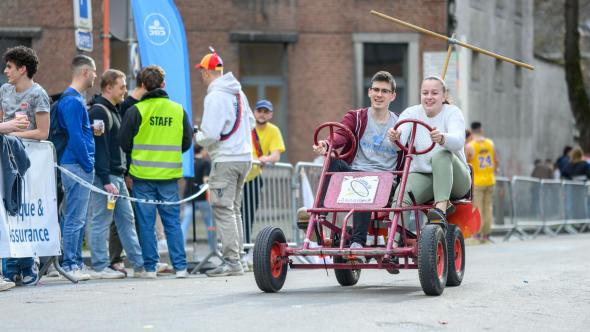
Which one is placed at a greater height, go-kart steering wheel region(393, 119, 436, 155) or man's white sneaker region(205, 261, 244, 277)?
go-kart steering wheel region(393, 119, 436, 155)

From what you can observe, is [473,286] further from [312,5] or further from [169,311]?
[312,5]

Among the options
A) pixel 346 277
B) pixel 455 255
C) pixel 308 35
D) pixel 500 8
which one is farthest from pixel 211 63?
pixel 500 8

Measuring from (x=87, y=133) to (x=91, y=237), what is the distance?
3.81 ft

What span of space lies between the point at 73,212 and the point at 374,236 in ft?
9.57

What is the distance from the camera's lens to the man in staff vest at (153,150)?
1264cm

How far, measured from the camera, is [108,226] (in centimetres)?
1294

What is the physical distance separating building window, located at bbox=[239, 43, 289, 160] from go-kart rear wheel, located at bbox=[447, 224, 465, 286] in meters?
19.4

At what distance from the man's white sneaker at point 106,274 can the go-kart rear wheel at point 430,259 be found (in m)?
3.90

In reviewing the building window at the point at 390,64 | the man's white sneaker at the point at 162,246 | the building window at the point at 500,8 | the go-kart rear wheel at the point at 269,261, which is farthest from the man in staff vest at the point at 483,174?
the building window at the point at 500,8

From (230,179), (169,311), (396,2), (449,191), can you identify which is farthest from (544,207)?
(169,311)

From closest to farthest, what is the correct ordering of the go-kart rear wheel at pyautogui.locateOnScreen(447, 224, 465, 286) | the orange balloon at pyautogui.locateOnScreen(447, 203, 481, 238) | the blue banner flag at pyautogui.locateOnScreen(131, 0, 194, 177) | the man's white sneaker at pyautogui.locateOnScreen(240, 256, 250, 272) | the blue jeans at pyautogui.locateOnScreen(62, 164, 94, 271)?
the go-kart rear wheel at pyautogui.locateOnScreen(447, 224, 465, 286)
the orange balloon at pyautogui.locateOnScreen(447, 203, 481, 238)
the blue jeans at pyautogui.locateOnScreen(62, 164, 94, 271)
the man's white sneaker at pyautogui.locateOnScreen(240, 256, 250, 272)
the blue banner flag at pyautogui.locateOnScreen(131, 0, 194, 177)

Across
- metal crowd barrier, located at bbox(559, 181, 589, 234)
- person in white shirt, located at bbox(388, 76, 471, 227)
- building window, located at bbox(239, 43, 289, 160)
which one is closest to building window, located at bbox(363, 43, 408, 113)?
building window, located at bbox(239, 43, 289, 160)

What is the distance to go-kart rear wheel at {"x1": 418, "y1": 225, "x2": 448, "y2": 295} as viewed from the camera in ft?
31.5

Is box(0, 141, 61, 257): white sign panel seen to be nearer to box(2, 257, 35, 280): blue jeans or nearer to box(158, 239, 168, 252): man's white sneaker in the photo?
box(2, 257, 35, 280): blue jeans
